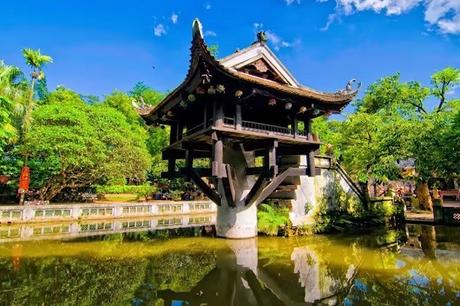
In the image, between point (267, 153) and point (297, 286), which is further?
point (267, 153)

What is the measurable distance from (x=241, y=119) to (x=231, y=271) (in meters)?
4.78

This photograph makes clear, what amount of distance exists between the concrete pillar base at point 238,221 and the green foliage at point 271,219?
568mm

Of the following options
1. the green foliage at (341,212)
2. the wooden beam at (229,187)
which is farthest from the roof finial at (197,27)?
the green foliage at (341,212)

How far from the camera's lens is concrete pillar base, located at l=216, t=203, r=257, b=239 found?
11.0m

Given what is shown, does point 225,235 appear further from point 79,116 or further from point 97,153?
point 79,116

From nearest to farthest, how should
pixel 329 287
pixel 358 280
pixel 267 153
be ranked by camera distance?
pixel 329 287, pixel 358 280, pixel 267 153

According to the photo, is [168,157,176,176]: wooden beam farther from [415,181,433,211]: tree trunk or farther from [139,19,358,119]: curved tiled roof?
[415,181,433,211]: tree trunk

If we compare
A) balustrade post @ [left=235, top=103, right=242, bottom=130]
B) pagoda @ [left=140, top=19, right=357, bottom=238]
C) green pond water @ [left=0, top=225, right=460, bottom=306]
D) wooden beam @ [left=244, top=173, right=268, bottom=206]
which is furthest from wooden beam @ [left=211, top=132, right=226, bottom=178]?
green pond water @ [left=0, top=225, right=460, bottom=306]

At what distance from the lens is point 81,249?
9734 millimetres

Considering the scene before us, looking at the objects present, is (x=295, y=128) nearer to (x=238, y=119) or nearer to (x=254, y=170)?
(x=254, y=170)

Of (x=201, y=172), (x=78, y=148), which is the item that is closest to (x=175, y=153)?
(x=201, y=172)

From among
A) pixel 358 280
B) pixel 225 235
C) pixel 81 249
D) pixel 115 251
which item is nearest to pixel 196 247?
pixel 225 235

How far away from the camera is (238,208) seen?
10961 millimetres

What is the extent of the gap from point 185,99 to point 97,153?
13.5m
